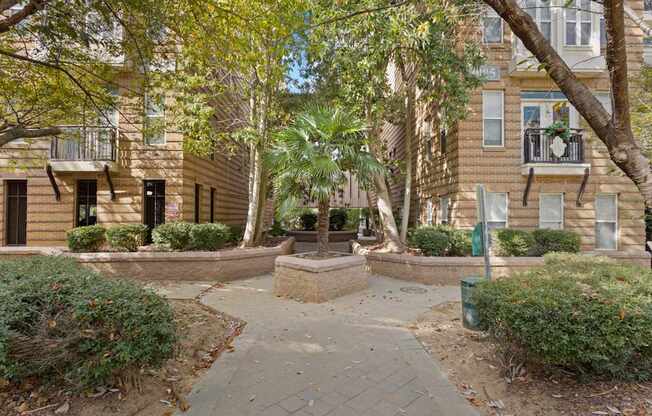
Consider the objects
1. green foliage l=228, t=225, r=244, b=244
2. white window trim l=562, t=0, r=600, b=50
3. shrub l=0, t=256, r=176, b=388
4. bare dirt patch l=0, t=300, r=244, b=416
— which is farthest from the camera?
green foliage l=228, t=225, r=244, b=244

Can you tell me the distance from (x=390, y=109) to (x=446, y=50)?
310 centimetres

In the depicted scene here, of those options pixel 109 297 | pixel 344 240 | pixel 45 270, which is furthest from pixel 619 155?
pixel 344 240

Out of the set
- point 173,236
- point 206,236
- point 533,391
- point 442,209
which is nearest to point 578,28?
point 442,209

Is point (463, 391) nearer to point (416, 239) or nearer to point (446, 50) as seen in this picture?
point (416, 239)

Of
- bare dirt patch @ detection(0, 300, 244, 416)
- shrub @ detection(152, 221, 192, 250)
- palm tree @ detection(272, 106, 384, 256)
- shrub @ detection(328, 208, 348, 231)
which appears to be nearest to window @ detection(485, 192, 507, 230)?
palm tree @ detection(272, 106, 384, 256)

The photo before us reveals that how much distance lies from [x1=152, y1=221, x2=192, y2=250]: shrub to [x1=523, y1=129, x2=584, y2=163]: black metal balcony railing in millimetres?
12425

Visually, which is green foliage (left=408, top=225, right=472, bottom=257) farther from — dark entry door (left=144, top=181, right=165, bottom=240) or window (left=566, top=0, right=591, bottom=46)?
dark entry door (left=144, top=181, right=165, bottom=240)

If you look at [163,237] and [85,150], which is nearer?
[163,237]

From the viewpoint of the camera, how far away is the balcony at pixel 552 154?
11391 millimetres

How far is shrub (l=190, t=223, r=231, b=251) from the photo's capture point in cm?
985

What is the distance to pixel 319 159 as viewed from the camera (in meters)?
7.41

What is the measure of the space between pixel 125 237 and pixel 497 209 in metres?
13.4

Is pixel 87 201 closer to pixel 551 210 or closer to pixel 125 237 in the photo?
pixel 125 237

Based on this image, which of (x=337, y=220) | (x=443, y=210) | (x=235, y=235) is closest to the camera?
(x=235, y=235)
